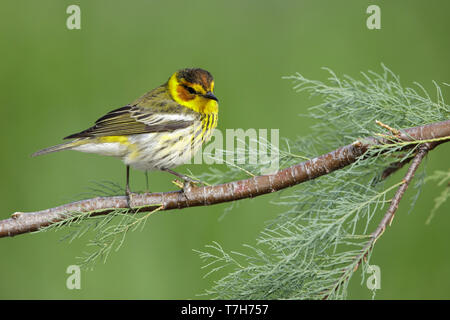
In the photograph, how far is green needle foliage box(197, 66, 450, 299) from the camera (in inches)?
65.0

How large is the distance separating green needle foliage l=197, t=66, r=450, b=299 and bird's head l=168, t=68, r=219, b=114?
0.77 metres

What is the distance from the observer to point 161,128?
296cm

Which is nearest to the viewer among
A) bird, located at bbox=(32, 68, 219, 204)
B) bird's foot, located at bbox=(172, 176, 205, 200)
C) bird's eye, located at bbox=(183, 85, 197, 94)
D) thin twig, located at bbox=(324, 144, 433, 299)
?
thin twig, located at bbox=(324, 144, 433, 299)

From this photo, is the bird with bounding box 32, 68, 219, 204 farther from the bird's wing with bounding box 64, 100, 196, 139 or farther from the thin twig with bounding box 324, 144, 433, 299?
the thin twig with bounding box 324, 144, 433, 299

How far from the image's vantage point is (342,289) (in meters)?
1.60

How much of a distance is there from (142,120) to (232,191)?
1198mm

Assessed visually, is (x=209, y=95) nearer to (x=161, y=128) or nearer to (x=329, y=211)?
(x=161, y=128)

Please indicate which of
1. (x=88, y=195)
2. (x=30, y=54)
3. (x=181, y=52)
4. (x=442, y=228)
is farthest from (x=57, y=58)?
(x=442, y=228)

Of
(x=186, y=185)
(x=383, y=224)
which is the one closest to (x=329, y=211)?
(x=383, y=224)

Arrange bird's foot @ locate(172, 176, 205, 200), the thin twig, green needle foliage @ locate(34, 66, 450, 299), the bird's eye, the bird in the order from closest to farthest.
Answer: the thin twig
green needle foliage @ locate(34, 66, 450, 299)
bird's foot @ locate(172, 176, 205, 200)
the bird
the bird's eye

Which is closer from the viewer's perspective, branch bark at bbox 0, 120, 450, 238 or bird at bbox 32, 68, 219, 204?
branch bark at bbox 0, 120, 450, 238

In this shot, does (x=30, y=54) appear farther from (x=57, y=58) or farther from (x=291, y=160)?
(x=291, y=160)

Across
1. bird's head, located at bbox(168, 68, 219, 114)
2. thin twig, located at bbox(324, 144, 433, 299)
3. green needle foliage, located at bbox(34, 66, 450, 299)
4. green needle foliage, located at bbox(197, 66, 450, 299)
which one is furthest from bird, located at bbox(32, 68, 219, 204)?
thin twig, located at bbox(324, 144, 433, 299)

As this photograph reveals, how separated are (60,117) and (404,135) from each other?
2937 millimetres
